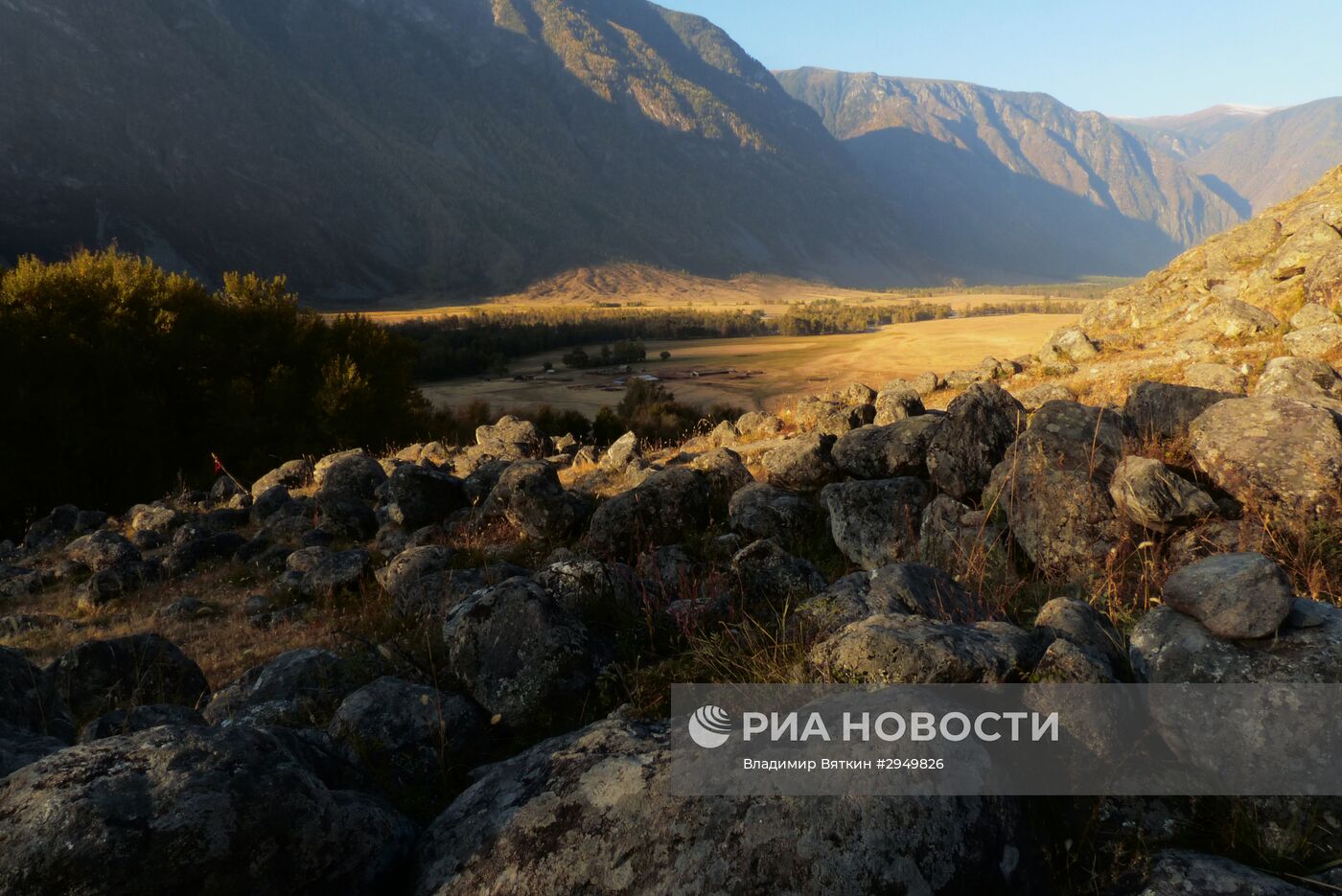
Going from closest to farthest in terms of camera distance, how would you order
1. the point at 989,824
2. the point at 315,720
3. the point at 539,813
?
1. the point at 989,824
2. the point at 539,813
3. the point at 315,720

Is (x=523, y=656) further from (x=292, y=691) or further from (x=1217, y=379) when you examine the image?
(x=1217, y=379)

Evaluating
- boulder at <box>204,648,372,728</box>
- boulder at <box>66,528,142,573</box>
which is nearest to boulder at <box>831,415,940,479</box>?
boulder at <box>204,648,372,728</box>

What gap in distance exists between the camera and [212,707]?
5.54 m

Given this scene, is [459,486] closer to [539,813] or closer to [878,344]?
[539,813]

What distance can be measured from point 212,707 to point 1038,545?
6.52 metres

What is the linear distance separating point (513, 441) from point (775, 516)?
41.8 feet

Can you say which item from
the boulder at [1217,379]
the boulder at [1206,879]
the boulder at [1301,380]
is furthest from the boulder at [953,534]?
the boulder at [1217,379]

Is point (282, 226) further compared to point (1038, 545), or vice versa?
point (282, 226)

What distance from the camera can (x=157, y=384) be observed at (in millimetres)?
28531

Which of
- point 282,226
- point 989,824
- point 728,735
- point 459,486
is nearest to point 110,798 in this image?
point 728,735

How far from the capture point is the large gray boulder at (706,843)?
2668 millimetres

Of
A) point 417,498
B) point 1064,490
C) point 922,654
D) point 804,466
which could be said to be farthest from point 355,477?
point 922,654

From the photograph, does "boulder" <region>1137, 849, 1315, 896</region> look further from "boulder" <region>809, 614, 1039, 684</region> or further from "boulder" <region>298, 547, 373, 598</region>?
"boulder" <region>298, 547, 373, 598</region>

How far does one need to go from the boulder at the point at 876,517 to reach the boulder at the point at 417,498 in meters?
7.80
